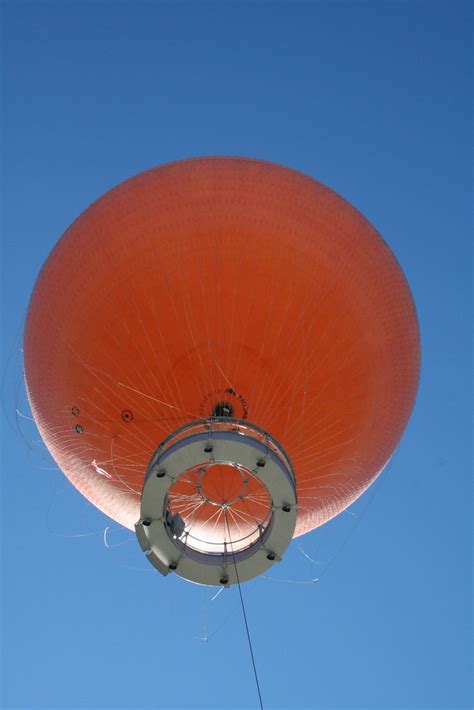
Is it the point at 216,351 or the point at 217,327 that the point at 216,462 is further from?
the point at 217,327

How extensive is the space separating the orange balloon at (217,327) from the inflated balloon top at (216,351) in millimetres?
23

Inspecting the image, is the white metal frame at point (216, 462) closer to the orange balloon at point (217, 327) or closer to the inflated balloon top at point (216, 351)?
the inflated balloon top at point (216, 351)

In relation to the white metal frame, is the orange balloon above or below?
above

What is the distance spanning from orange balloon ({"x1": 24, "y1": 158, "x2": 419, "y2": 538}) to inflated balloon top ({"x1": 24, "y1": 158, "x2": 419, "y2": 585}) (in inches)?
0.9

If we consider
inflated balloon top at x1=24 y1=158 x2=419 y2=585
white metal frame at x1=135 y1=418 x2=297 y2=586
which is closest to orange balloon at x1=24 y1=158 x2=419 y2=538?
inflated balloon top at x1=24 y1=158 x2=419 y2=585

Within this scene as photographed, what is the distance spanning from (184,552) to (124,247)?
4.63 m

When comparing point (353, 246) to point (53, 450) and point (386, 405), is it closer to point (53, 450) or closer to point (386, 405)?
point (386, 405)

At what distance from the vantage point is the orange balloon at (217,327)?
469 inches

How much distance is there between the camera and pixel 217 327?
38.9 feet

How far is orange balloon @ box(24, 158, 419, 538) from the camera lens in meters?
11.9

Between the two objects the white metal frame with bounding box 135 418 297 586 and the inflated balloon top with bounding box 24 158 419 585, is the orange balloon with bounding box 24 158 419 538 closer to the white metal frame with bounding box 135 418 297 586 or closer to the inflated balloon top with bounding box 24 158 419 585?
the inflated balloon top with bounding box 24 158 419 585

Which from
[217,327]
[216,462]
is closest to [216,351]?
[217,327]

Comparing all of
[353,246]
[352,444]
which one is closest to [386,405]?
[352,444]

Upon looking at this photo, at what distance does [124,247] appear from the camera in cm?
1223
